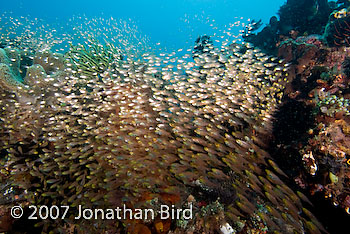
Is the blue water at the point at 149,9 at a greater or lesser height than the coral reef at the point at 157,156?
greater

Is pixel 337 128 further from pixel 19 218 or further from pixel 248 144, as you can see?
pixel 19 218

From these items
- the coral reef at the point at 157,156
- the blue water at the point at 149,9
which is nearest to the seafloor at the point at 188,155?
the coral reef at the point at 157,156

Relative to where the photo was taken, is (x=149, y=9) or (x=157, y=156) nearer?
(x=157, y=156)

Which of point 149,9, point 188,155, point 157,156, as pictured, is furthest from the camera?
point 149,9

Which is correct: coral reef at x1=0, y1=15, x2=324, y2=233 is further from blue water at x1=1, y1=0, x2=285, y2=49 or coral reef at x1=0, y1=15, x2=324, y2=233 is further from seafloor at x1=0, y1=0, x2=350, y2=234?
blue water at x1=1, y1=0, x2=285, y2=49

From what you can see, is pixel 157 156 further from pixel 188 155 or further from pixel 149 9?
pixel 149 9

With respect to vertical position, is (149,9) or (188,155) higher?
(149,9)

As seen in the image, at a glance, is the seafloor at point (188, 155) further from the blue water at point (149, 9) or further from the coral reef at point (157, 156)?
the blue water at point (149, 9)

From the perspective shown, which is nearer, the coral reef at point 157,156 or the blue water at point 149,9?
the coral reef at point 157,156

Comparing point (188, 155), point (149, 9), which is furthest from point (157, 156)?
point (149, 9)

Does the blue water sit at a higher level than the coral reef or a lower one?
higher

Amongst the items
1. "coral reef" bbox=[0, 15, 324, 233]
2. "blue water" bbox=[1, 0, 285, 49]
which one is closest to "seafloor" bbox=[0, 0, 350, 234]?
"coral reef" bbox=[0, 15, 324, 233]

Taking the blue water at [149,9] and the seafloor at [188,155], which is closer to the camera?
the seafloor at [188,155]

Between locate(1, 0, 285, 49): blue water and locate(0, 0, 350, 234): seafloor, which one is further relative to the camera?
locate(1, 0, 285, 49): blue water
